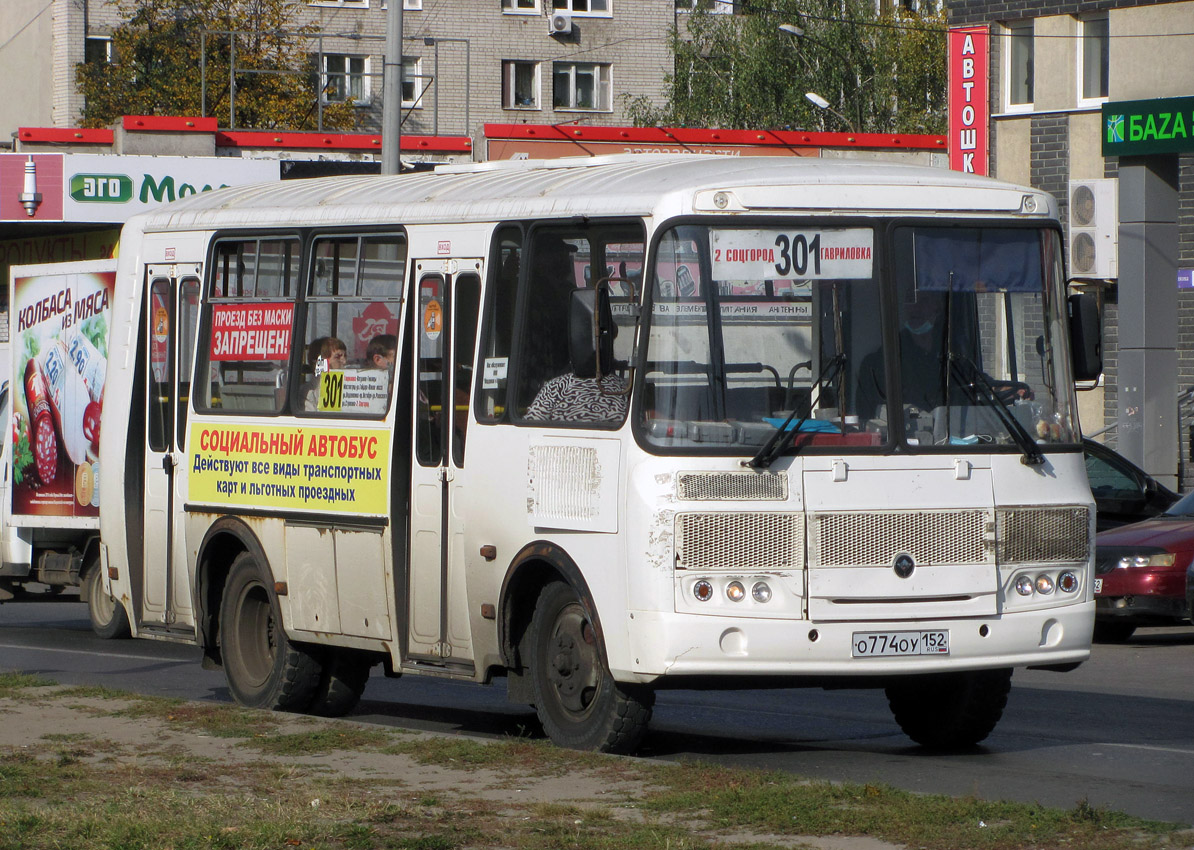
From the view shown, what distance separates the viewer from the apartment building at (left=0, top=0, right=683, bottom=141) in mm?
57156

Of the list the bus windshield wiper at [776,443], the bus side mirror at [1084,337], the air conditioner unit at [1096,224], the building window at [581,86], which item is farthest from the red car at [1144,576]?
the building window at [581,86]

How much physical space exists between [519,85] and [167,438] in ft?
166

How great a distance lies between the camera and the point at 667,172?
31.0 ft

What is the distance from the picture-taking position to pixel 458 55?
201 feet

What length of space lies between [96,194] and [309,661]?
1619cm

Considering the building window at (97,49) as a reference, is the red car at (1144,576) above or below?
below

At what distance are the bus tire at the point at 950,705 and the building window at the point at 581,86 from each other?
53.1m

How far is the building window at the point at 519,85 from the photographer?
61625mm

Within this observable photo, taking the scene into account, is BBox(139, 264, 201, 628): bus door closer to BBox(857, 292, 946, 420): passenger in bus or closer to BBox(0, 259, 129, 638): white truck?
BBox(857, 292, 946, 420): passenger in bus

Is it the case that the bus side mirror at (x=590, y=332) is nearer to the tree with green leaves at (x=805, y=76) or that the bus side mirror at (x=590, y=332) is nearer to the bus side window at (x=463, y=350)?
the bus side window at (x=463, y=350)

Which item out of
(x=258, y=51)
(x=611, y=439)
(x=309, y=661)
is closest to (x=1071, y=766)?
(x=611, y=439)

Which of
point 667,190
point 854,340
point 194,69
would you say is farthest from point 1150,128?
point 194,69

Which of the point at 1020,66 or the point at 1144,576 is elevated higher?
the point at 1020,66

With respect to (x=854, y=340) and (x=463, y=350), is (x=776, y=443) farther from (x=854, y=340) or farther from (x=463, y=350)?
(x=463, y=350)
